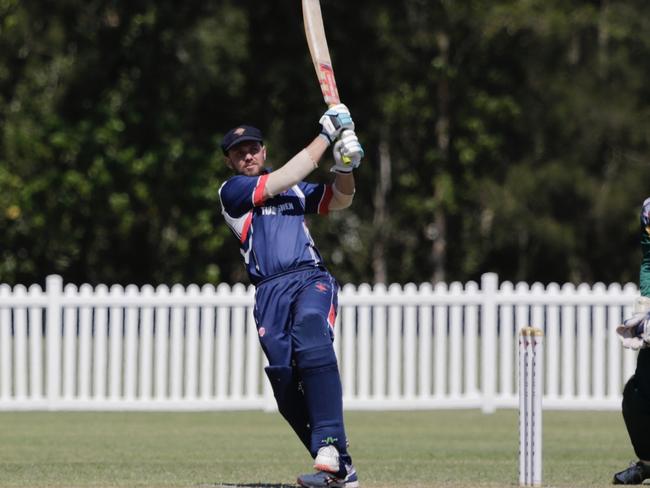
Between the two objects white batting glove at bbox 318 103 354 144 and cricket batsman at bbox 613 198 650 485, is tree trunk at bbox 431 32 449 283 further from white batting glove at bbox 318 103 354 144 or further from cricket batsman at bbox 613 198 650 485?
white batting glove at bbox 318 103 354 144

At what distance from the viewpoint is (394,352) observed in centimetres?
1541

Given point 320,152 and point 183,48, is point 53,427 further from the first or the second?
point 183,48

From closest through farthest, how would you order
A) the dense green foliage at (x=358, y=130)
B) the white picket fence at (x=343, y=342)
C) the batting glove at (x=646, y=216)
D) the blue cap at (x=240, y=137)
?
the blue cap at (x=240, y=137) → the batting glove at (x=646, y=216) → the white picket fence at (x=343, y=342) → the dense green foliage at (x=358, y=130)

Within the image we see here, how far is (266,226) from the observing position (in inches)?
319

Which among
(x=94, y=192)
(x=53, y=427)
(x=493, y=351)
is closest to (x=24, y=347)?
(x=53, y=427)

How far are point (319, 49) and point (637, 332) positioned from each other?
2.32 metres

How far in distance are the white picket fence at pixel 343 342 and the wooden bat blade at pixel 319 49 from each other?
7032 mm

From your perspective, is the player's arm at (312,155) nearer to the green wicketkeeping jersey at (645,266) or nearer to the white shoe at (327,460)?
the white shoe at (327,460)

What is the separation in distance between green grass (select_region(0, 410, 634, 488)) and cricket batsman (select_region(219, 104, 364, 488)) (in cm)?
76

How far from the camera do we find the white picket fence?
15344 mm

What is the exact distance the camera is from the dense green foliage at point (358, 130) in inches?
1144

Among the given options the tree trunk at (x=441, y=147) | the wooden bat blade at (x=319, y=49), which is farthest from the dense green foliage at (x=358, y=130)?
the wooden bat blade at (x=319, y=49)

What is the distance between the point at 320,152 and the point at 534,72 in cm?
2802

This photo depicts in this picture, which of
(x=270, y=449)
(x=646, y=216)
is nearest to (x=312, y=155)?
(x=646, y=216)
